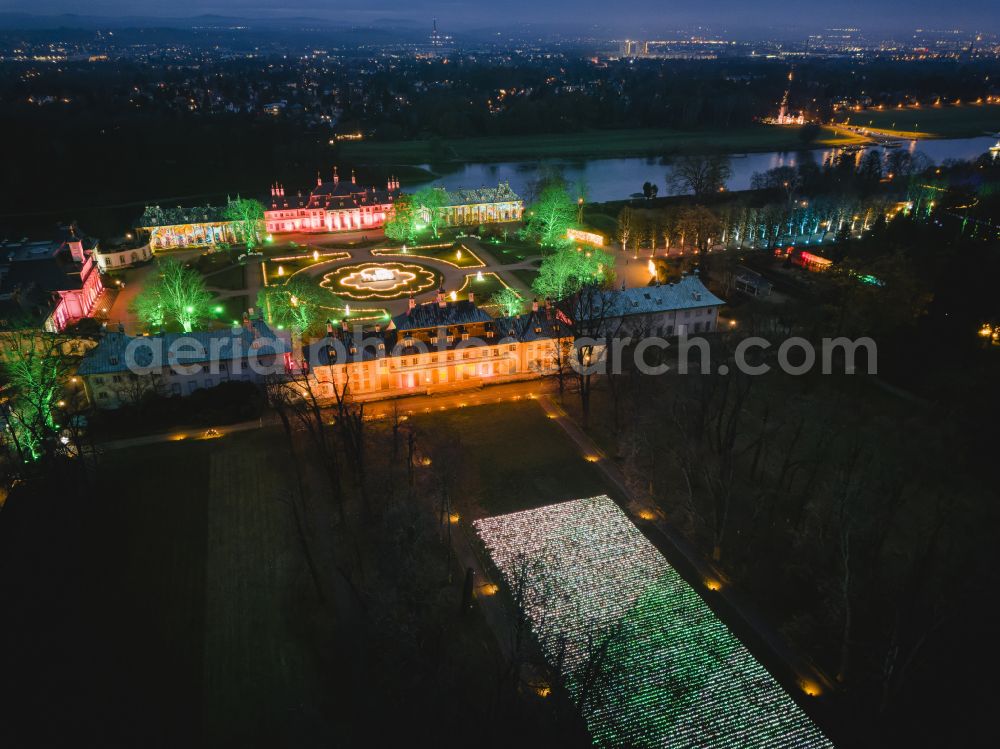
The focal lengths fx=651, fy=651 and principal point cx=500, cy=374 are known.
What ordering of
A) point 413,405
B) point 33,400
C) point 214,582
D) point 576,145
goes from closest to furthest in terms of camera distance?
point 214,582, point 33,400, point 413,405, point 576,145

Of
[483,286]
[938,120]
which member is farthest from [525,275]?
[938,120]

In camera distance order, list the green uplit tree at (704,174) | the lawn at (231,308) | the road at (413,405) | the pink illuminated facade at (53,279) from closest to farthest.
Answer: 1. the road at (413,405)
2. the pink illuminated facade at (53,279)
3. the lawn at (231,308)
4. the green uplit tree at (704,174)

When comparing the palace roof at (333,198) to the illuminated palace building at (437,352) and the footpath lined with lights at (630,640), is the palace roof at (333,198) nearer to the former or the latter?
the illuminated palace building at (437,352)

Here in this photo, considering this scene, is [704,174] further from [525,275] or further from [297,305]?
[297,305]

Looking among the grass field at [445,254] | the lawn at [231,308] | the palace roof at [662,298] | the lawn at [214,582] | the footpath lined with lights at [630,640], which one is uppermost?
the palace roof at [662,298]

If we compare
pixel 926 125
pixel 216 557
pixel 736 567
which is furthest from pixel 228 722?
pixel 926 125

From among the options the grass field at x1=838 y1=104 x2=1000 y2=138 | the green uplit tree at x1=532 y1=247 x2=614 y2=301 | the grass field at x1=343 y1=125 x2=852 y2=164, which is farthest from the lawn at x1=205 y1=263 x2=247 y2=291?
the grass field at x1=838 y1=104 x2=1000 y2=138

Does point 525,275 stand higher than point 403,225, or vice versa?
point 403,225

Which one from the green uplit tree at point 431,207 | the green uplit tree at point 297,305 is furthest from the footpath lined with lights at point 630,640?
the green uplit tree at point 431,207
